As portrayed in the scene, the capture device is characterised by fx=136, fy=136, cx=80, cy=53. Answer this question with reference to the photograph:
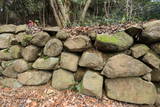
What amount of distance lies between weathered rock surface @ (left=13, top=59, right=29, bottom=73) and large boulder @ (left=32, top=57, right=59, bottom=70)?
0.80ft

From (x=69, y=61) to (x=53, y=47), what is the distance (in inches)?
15.6

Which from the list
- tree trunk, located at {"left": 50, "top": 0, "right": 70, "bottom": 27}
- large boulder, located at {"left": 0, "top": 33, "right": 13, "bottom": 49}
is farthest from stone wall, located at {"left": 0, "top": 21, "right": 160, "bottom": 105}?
tree trunk, located at {"left": 50, "top": 0, "right": 70, "bottom": 27}

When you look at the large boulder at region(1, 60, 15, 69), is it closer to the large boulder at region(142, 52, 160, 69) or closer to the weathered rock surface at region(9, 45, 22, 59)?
the weathered rock surface at region(9, 45, 22, 59)

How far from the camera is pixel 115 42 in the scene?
7.47ft

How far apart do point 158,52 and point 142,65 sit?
1.31 ft

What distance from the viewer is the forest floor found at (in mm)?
2232

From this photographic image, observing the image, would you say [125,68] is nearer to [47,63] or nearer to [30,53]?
[47,63]

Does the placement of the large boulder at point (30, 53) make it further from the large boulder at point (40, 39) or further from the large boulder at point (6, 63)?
the large boulder at point (6, 63)

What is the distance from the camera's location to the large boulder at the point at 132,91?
2.25 m

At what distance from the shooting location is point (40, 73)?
101 inches

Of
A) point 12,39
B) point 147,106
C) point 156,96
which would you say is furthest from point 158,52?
point 12,39

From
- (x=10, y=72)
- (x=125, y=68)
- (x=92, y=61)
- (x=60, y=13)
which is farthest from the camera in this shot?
(x=60, y=13)

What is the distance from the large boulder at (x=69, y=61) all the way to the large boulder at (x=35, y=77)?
0.38 m

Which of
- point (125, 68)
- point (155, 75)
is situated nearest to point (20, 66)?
point (125, 68)
